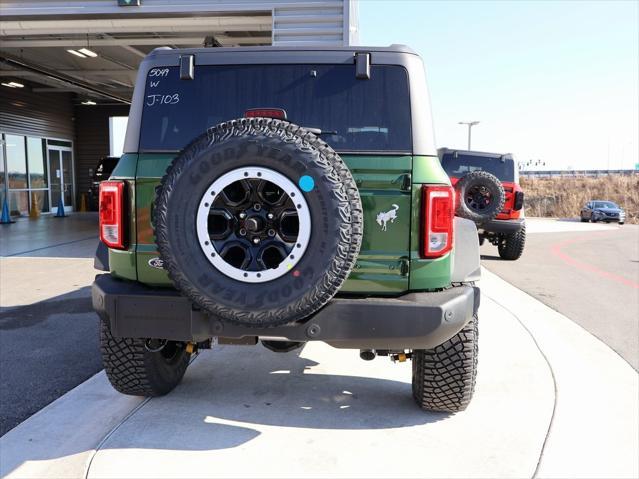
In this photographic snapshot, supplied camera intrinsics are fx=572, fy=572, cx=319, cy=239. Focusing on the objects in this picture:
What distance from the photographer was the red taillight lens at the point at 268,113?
9.74 ft

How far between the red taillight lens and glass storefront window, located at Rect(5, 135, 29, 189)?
19.0 metres

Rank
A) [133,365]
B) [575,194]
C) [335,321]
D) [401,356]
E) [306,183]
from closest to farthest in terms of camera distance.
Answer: [306,183], [335,321], [401,356], [133,365], [575,194]

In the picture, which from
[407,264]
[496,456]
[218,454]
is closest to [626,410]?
[496,456]

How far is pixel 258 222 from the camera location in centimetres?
254

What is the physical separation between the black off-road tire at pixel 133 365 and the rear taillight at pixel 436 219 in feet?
5.60

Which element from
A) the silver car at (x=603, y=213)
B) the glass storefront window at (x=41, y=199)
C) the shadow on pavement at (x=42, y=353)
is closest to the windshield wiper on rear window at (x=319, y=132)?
the shadow on pavement at (x=42, y=353)

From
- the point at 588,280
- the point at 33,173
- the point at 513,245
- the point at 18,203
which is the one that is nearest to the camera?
the point at 588,280

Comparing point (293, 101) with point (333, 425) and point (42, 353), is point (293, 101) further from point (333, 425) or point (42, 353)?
point (42, 353)

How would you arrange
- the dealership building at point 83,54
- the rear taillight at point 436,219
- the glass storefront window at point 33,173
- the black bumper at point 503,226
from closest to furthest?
the rear taillight at point 436,219 < the dealership building at point 83,54 < the black bumper at point 503,226 < the glass storefront window at point 33,173

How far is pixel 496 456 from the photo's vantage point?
2.95 m

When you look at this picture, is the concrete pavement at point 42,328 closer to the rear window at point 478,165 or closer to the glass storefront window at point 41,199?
the rear window at point 478,165

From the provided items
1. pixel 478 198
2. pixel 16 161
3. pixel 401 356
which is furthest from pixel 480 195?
pixel 16 161

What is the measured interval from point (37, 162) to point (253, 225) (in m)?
21.3

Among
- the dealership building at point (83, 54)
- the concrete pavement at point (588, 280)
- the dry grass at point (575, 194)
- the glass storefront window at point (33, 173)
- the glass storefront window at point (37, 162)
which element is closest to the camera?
the concrete pavement at point (588, 280)
